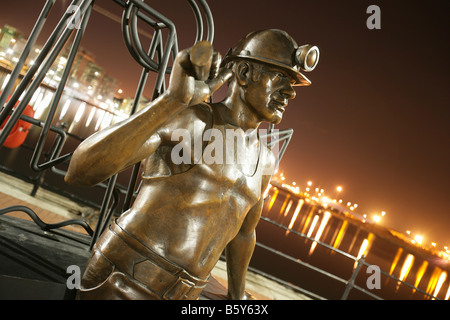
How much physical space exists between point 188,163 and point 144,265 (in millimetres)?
490

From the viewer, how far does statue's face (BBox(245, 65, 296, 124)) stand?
1641 millimetres

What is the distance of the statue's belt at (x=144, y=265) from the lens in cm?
137

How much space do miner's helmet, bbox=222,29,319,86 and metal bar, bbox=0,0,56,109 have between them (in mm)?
994

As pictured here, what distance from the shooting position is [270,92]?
5.41 feet

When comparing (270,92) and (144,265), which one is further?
(270,92)

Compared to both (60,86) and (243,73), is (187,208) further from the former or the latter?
(60,86)

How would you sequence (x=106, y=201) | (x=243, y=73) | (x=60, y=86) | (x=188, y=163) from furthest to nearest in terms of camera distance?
(x=106, y=201)
(x=60, y=86)
(x=243, y=73)
(x=188, y=163)

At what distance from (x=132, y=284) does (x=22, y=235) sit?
1.00 metres
